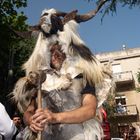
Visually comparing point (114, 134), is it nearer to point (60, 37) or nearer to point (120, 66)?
point (120, 66)

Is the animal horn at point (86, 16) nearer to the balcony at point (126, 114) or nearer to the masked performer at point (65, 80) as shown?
the masked performer at point (65, 80)

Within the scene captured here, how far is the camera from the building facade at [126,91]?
116 feet

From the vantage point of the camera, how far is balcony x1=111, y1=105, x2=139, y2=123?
3522cm

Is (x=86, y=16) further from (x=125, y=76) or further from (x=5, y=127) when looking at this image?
(x=125, y=76)

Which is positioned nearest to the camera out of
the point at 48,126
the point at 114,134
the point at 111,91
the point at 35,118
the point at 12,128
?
the point at 35,118

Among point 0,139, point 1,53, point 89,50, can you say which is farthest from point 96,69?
point 1,53

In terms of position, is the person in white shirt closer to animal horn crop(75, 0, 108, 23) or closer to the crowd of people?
the crowd of people

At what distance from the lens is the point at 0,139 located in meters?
3.01

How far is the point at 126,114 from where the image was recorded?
35.8m

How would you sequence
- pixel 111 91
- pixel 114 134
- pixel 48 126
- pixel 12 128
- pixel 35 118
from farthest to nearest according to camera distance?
pixel 114 134, pixel 12 128, pixel 111 91, pixel 48 126, pixel 35 118

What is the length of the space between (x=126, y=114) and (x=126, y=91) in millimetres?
1955

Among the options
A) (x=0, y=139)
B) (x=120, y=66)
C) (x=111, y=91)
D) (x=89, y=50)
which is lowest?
(x=0, y=139)

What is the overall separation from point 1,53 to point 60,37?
979 cm

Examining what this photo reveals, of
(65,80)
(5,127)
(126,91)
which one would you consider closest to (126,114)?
(126,91)
